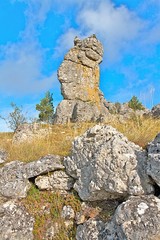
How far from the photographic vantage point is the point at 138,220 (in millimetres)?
4242

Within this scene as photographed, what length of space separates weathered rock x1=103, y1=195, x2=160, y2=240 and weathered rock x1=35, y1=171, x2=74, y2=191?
6.18ft

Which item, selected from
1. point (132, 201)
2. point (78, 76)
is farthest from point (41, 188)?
point (78, 76)

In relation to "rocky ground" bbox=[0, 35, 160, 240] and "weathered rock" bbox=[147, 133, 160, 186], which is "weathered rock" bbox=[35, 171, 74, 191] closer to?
"rocky ground" bbox=[0, 35, 160, 240]

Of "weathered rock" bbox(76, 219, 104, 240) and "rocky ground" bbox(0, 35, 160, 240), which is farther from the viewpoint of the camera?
"weathered rock" bbox(76, 219, 104, 240)

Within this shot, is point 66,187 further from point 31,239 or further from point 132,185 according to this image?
point 132,185

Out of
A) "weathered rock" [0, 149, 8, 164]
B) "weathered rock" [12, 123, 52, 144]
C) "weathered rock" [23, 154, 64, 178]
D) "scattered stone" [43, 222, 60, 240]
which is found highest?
"weathered rock" [12, 123, 52, 144]

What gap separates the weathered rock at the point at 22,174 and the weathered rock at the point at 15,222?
31cm

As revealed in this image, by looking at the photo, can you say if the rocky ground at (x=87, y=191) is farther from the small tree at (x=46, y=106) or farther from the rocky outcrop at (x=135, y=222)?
the small tree at (x=46, y=106)

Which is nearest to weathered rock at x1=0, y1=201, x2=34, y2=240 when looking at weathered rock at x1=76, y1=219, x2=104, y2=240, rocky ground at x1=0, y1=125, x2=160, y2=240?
rocky ground at x1=0, y1=125, x2=160, y2=240

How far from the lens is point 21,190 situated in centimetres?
645

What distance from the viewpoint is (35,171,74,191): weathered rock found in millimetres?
6383

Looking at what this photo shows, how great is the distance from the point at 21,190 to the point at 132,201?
292cm

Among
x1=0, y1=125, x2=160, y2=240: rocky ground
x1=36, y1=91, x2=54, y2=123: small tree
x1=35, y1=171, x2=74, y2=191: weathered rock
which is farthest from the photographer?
x1=36, y1=91, x2=54, y2=123: small tree

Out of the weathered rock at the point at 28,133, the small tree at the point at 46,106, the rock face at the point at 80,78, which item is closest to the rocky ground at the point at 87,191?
the weathered rock at the point at 28,133
